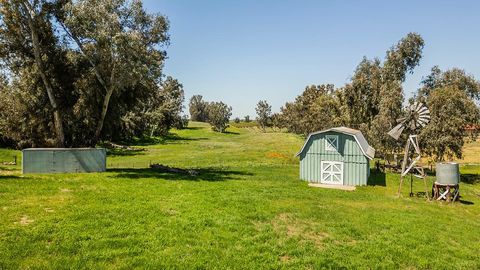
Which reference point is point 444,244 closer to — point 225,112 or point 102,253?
point 102,253

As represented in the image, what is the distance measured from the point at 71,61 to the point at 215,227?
2338 cm

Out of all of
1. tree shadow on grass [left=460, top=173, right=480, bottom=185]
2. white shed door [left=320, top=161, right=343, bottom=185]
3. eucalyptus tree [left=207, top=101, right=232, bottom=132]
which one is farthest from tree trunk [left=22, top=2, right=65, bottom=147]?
eucalyptus tree [left=207, top=101, right=232, bottom=132]

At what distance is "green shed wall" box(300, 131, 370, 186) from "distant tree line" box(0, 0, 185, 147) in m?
15.9

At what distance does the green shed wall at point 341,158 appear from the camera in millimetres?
33500

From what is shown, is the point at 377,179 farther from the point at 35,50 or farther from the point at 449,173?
the point at 35,50

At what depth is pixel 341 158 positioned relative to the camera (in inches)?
1341

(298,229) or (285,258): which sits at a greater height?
(298,229)

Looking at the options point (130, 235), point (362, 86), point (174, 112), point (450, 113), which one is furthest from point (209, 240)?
point (174, 112)

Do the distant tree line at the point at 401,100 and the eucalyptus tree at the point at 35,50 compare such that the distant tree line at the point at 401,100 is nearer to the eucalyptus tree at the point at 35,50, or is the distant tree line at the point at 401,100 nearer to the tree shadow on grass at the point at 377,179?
the tree shadow on grass at the point at 377,179

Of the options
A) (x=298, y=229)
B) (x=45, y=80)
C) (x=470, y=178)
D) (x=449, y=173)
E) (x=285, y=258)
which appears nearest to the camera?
(x=285, y=258)

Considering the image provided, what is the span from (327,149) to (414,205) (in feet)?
32.9

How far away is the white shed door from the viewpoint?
112ft

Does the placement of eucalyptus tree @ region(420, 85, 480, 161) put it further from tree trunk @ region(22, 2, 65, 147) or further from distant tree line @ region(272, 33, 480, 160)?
tree trunk @ region(22, 2, 65, 147)

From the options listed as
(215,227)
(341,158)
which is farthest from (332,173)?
(215,227)
